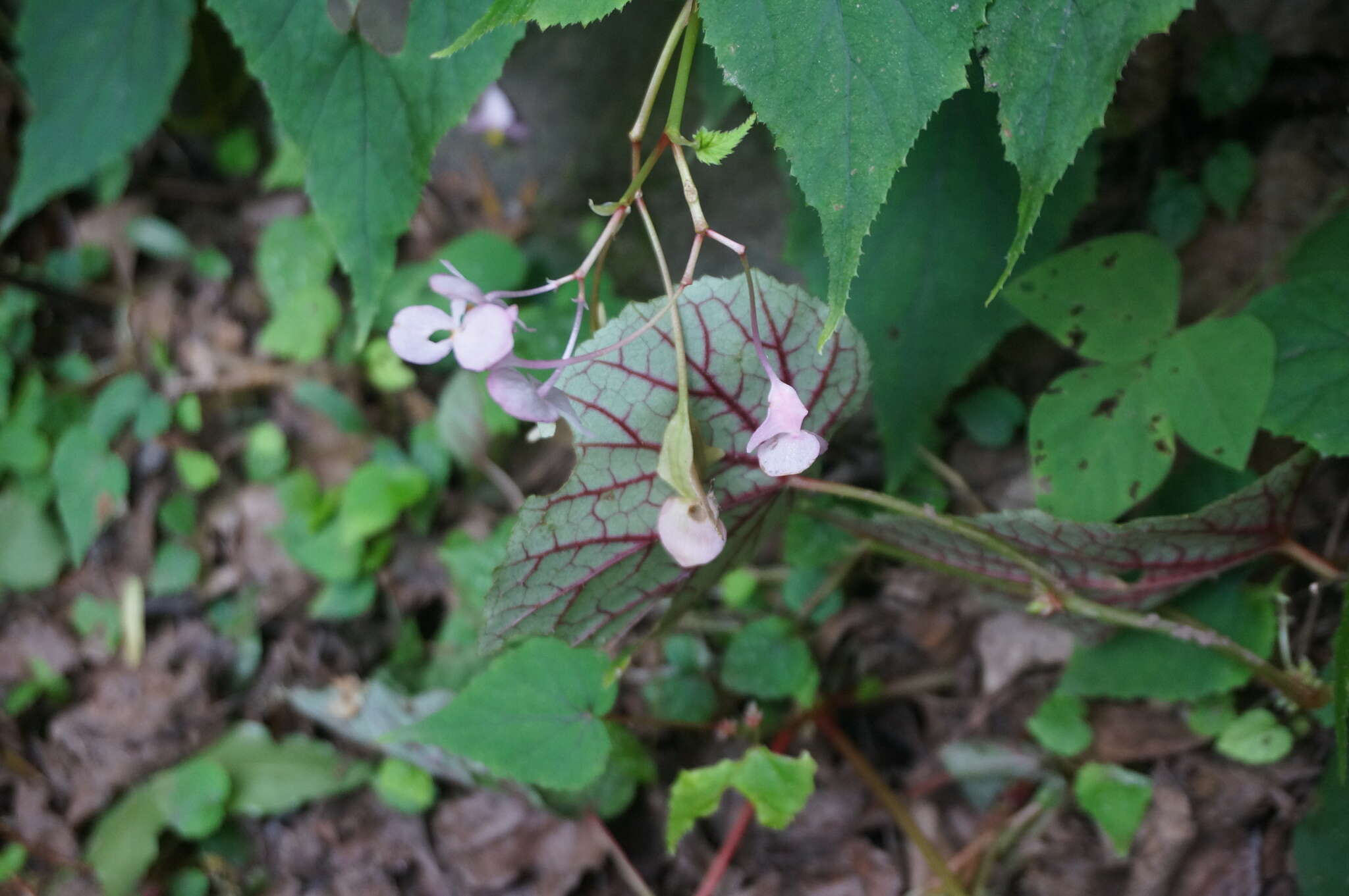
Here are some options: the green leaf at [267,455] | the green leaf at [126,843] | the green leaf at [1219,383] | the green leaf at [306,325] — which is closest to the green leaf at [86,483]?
the green leaf at [267,455]

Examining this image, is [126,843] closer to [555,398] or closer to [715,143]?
[555,398]

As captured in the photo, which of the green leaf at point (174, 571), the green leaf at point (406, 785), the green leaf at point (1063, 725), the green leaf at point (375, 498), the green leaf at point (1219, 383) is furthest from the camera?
the green leaf at point (174, 571)

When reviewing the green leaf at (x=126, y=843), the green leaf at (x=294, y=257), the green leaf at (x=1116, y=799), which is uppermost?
the green leaf at (x=294, y=257)

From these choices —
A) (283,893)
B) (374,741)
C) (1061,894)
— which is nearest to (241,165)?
(374,741)

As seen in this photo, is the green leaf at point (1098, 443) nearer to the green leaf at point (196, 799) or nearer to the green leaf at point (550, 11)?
the green leaf at point (550, 11)

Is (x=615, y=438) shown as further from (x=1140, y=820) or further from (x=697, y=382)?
(x=1140, y=820)

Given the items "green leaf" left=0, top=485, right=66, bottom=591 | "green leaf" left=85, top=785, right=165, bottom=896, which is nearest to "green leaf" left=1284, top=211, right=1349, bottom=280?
"green leaf" left=85, top=785, right=165, bottom=896
